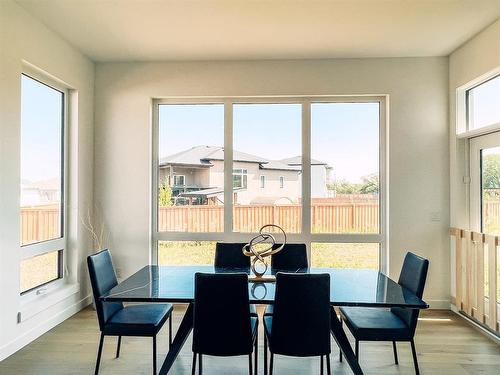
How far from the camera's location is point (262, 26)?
322 cm

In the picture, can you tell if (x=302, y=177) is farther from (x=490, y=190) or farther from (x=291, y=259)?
(x=490, y=190)

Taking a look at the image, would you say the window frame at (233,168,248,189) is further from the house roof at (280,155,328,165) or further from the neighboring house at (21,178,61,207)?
the neighboring house at (21,178,61,207)

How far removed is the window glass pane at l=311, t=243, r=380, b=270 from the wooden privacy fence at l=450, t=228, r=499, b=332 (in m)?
0.83

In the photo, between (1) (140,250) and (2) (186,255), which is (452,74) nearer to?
(2) (186,255)

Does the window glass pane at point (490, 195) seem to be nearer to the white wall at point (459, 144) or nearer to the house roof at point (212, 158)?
the white wall at point (459, 144)

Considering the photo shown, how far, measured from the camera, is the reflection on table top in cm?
215

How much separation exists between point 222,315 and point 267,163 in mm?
2331

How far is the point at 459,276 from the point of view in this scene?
3.71 m

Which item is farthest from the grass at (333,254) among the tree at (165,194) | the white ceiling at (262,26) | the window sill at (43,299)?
the white ceiling at (262,26)

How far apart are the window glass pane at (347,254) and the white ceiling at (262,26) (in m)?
2.16

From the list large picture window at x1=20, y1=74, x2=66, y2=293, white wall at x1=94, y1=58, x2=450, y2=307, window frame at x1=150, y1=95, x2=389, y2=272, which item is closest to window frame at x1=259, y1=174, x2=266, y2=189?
window frame at x1=150, y1=95, x2=389, y2=272

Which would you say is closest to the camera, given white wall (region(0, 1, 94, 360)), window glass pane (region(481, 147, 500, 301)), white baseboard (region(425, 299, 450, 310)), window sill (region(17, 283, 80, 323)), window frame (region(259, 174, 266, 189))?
white wall (region(0, 1, 94, 360))

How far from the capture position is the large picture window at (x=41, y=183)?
10.5 feet

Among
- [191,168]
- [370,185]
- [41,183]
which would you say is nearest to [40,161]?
[41,183]
